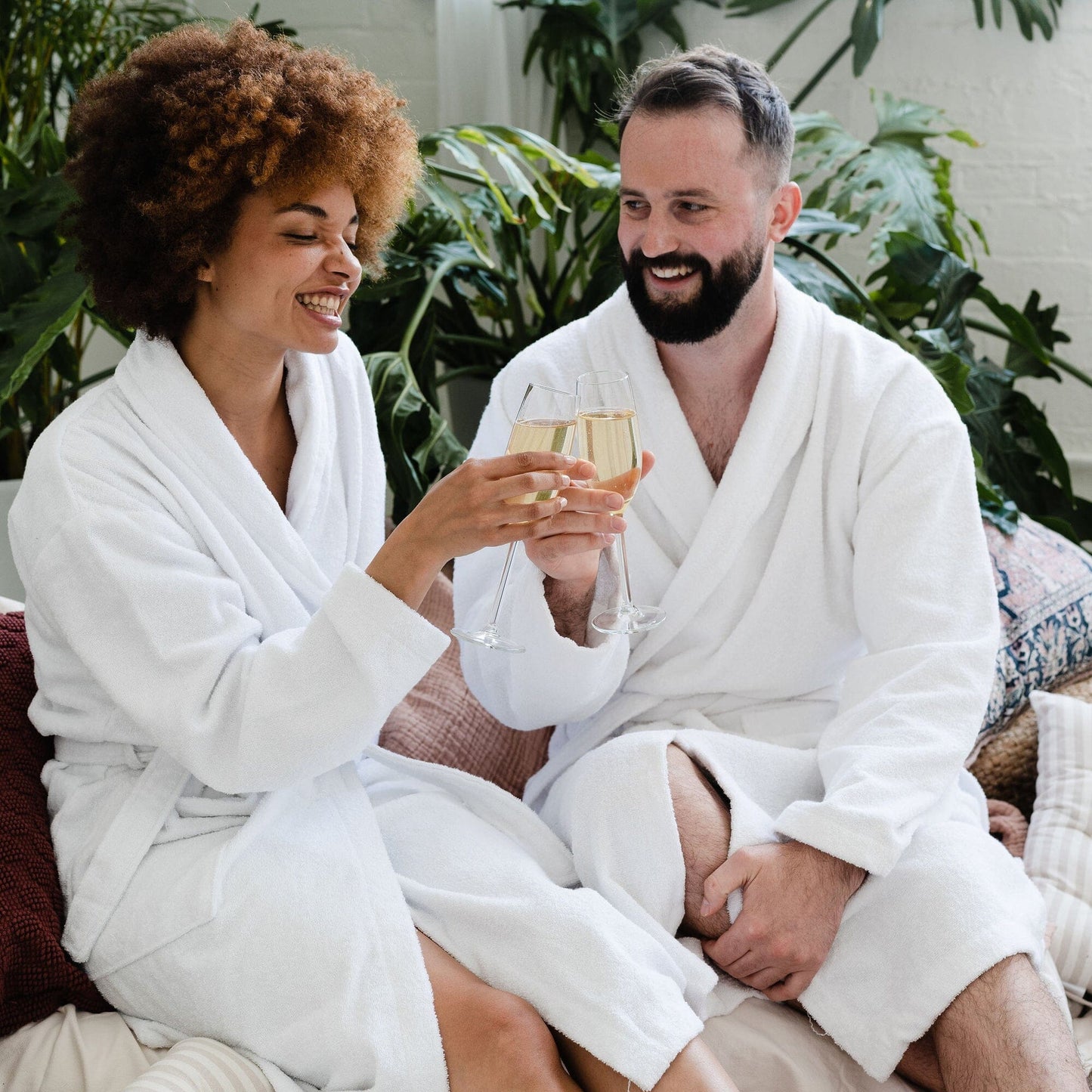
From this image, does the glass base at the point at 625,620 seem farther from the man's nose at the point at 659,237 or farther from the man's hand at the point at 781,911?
the man's nose at the point at 659,237

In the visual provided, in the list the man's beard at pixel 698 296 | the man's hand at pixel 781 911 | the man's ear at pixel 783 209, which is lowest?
the man's hand at pixel 781 911

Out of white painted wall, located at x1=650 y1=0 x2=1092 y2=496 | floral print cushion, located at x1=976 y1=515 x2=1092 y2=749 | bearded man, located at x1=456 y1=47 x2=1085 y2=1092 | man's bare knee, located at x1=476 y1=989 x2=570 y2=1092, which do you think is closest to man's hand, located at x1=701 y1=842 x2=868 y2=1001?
bearded man, located at x1=456 y1=47 x2=1085 y2=1092

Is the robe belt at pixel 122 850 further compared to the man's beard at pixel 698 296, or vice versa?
the man's beard at pixel 698 296

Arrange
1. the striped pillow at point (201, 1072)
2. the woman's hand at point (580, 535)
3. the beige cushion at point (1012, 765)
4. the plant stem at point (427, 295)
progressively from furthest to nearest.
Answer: the plant stem at point (427, 295), the beige cushion at point (1012, 765), the woman's hand at point (580, 535), the striped pillow at point (201, 1072)

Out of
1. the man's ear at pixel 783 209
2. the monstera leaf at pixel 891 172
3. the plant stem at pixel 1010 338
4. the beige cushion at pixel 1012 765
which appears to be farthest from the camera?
the plant stem at pixel 1010 338

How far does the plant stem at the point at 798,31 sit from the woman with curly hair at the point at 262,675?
6.67 ft

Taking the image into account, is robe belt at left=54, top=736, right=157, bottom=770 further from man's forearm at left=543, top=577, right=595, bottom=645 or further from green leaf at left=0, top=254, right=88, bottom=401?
green leaf at left=0, top=254, right=88, bottom=401

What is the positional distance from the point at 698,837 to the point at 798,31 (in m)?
2.49

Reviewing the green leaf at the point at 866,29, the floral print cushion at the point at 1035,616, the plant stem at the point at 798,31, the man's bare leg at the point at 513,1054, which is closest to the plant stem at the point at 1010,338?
the floral print cushion at the point at 1035,616

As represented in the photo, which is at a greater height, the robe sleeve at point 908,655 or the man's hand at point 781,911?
the robe sleeve at point 908,655

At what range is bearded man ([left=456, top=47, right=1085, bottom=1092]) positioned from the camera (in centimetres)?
145

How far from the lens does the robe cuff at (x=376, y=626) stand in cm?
136

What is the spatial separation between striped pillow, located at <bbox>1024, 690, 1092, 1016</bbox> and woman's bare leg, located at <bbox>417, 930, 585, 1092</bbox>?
0.80 metres

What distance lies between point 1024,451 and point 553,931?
78.2 inches
